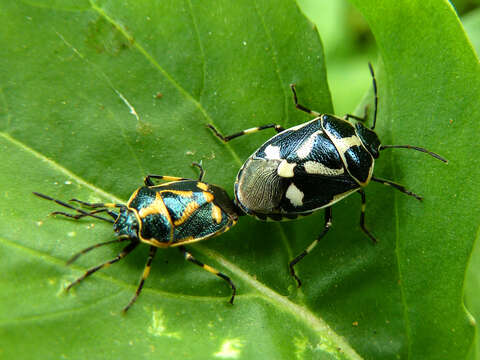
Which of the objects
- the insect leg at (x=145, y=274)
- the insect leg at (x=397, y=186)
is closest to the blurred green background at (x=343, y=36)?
the insect leg at (x=397, y=186)

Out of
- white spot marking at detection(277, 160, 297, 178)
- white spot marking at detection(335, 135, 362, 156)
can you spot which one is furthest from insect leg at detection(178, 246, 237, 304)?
white spot marking at detection(335, 135, 362, 156)

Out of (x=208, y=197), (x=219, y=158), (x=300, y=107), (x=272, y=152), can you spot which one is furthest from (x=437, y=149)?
(x=208, y=197)

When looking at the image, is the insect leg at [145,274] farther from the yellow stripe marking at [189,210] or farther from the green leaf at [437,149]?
the green leaf at [437,149]

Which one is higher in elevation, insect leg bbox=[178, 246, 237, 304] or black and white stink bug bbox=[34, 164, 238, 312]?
black and white stink bug bbox=[34, 164, 238, 312]

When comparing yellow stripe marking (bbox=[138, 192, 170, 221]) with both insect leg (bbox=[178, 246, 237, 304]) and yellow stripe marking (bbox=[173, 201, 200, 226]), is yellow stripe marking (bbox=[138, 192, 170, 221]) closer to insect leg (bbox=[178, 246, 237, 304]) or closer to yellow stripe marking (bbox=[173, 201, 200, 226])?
yellow stripe marking (bbox=[173, 201, 200, 226])

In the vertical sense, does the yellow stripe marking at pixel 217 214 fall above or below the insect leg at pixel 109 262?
above

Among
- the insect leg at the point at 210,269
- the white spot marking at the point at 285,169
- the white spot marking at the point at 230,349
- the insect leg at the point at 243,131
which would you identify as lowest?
the white spot marking at the point at 230,349
